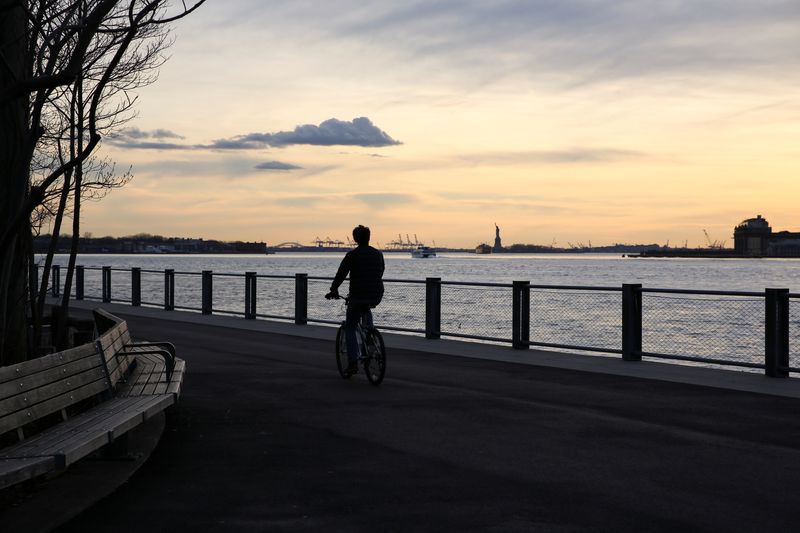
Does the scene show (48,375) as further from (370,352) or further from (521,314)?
(521,314)

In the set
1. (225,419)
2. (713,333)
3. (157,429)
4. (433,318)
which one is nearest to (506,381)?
(225,419)

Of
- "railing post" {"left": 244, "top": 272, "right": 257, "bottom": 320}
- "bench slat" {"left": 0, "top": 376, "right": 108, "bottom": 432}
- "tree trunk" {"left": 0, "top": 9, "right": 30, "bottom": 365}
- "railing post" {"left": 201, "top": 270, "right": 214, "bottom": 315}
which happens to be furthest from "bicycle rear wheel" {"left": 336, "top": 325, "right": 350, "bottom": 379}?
"railing post" {"left": 201, "top": 270, "right": 214, "bottom": 315}

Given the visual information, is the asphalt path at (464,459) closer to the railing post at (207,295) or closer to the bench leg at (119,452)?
the bench leg at (119,452)

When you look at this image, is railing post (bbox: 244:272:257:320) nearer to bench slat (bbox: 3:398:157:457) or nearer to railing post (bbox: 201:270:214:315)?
railing post (bbox: 201:270:214:315)

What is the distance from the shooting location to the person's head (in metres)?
12.3

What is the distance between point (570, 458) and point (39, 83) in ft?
15.8

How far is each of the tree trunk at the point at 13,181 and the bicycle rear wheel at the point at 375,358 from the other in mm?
4055

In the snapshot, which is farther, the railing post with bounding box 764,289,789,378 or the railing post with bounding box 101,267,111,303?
the railing post with bounding box 101,267,111,303

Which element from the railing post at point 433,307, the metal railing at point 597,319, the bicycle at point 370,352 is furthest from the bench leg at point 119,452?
the railing post at point 433,307

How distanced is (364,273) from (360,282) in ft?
0.42

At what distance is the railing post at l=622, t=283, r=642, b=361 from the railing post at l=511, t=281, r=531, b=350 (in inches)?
81.3

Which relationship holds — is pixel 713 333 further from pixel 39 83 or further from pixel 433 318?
pixel 39 83

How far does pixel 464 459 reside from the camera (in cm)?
762

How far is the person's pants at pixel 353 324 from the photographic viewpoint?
12258mm
